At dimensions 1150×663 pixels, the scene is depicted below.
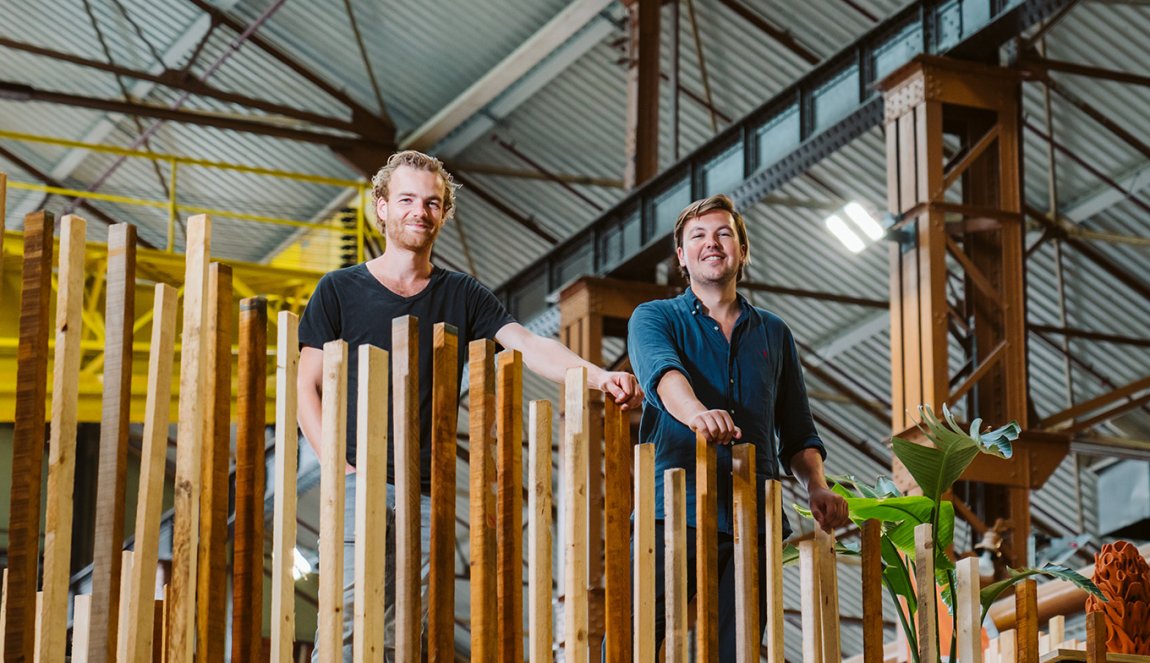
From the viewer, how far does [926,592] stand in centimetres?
441

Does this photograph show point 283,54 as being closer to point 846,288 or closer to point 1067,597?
point 846,288

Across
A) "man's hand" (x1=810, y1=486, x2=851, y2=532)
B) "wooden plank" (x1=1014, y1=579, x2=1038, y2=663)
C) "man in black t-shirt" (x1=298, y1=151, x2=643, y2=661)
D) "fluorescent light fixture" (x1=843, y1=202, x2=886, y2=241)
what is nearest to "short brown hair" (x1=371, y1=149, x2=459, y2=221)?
"man in black t-shirt" (x1=298, y1=151, x2=643, y2=661)

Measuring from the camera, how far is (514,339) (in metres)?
4.39

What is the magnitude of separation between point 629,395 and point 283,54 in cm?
1614

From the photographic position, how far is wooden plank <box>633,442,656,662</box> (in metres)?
3.93

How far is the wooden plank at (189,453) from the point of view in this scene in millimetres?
3359

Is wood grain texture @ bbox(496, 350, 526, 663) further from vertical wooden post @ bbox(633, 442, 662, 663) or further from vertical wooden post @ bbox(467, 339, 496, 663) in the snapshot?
vertical wooden post @ bbox(633, 442, 662, 663)

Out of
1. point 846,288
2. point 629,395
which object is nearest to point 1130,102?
point 846,288

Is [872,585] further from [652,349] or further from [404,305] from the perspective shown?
[404,305]

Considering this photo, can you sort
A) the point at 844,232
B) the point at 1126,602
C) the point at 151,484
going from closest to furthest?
the point at 151,484
the point at 1126,602
the point at 844,232

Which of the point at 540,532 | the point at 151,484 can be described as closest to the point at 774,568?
the point at 540,532

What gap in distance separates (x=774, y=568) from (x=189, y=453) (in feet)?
5.06

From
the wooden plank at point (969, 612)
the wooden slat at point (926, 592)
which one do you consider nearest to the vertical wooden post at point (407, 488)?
the wooden slat at point (926, 592)

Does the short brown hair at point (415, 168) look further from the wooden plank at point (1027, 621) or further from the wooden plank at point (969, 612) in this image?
the wooden plank at point (1027, 621)
